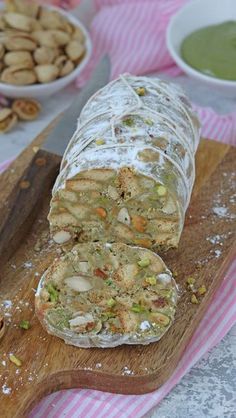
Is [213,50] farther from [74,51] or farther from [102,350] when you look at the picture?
[102,350]

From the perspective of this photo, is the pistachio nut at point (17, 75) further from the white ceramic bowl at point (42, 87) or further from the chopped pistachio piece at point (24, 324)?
the chopped pistachio piece at point (24, 324)

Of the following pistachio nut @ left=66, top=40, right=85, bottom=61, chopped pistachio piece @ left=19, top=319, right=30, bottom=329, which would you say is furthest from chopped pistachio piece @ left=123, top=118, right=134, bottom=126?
pistachio nut @ left=66, top=40, right=85, bottom=61

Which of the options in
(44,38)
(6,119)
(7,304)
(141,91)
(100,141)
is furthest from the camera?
(44,38)

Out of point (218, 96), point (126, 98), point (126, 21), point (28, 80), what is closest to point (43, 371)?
point (126, 98)

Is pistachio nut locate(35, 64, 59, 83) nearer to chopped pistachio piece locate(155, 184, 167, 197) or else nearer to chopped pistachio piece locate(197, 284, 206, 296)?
chopped pistachio piece locate(155, 184, 167, 197)

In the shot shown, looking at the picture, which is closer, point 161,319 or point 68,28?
point 161,319

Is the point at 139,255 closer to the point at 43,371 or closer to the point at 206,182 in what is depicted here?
the point at 43,371

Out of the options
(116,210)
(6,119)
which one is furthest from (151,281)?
(6,119)
